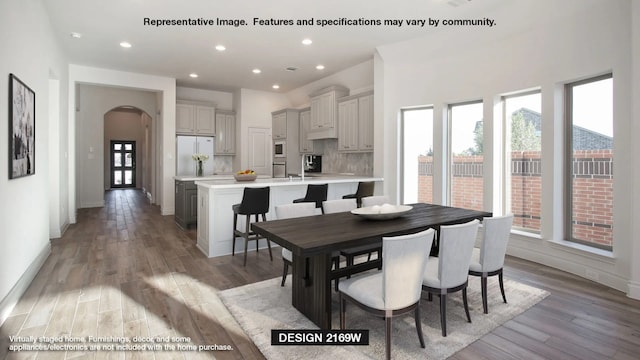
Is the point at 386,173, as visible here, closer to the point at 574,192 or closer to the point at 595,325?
the point at 574,192

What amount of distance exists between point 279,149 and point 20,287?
5.62 m

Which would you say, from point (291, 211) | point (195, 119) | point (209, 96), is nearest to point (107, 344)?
point (291, 211)

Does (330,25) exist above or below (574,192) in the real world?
above

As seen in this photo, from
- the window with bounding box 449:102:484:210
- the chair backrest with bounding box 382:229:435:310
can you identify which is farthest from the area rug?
the window with bounding box 449:102:484:210

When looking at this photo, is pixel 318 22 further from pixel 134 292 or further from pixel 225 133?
pixel 225 133

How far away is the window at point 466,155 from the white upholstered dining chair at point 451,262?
8.45 feet

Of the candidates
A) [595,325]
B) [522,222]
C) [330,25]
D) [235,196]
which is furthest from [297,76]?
[595,325]

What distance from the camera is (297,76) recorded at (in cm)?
693

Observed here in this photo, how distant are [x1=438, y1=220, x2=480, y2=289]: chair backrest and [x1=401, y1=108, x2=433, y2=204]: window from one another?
2.92 meters

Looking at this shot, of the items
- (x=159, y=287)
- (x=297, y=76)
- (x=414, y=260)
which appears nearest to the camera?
(x=414, y=260)

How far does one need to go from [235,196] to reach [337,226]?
7.30 ft

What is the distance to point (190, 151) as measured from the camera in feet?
24.8

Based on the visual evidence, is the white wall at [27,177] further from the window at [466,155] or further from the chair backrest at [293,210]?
the window at [466,155]

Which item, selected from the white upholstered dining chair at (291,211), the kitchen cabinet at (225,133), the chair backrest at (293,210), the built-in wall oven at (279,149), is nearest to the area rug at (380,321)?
the white upholstered dining chair at (291,211)
